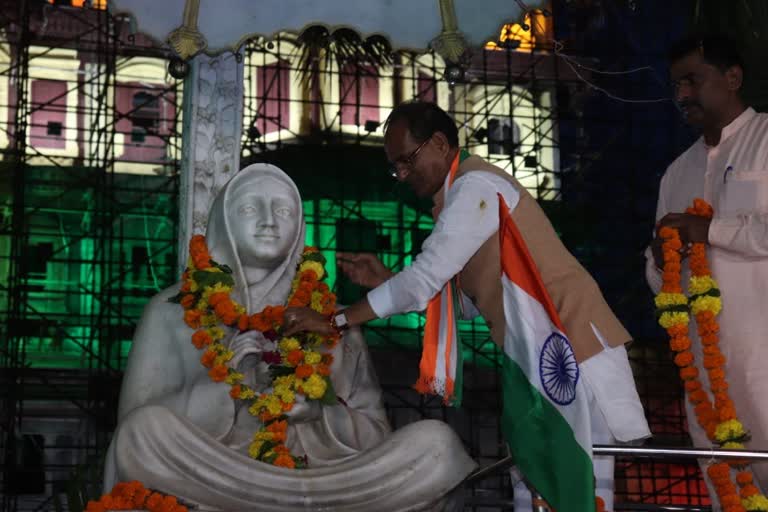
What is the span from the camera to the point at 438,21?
5.99 m

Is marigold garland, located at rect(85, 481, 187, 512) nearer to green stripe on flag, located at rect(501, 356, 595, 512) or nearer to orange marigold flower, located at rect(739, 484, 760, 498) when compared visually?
green stripe on flag, located at rect(501, 356, 595, 512)

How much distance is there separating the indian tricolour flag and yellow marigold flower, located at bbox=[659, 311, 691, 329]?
734mm

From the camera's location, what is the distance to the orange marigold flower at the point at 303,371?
4.88 meters

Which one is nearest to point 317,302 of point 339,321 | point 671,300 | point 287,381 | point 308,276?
point 308,276

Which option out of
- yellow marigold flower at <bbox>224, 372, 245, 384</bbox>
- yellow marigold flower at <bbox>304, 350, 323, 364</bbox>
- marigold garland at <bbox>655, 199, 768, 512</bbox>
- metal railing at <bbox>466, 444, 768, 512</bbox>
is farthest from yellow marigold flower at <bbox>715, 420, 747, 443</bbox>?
yellow marigold flower at <bbox>224, 372, 245, 384</bbox>

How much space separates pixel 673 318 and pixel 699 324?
0.36 feet

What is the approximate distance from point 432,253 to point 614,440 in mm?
860

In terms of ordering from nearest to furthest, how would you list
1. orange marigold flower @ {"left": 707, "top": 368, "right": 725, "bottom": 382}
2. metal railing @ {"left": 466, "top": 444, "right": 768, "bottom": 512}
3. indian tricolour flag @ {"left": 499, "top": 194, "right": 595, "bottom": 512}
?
metal railing @ {"left": 466, "top": 444, "right": 768, "bottom": 512} → indian tricolour flag @ {"left": 499, "top": 194, "right": 595, "bottom": 512} → orange marigold flower @ {"left": 707, "top": 368, "right": 725, "bottom": 382}

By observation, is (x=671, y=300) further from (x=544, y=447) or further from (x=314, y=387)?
(x=314, y=387)

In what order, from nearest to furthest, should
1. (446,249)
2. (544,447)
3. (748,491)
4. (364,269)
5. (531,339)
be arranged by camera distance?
(544,447)
(531,339)
(446,249)
(748,491)
(364,269)

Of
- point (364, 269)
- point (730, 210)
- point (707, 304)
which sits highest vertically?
point (730, 210)

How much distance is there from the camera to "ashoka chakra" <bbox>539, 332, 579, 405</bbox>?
4.03 metres

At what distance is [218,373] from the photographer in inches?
195

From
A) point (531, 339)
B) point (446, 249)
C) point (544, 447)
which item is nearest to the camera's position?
point (544, 447)
